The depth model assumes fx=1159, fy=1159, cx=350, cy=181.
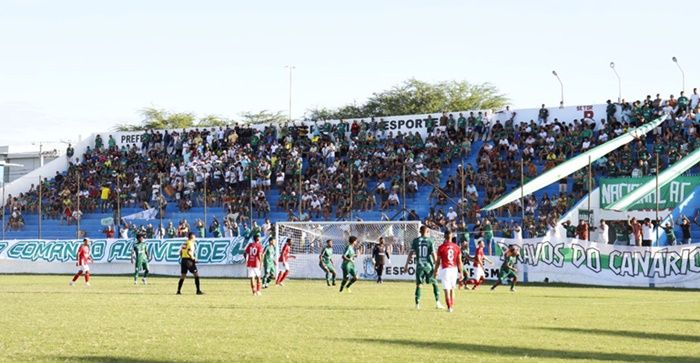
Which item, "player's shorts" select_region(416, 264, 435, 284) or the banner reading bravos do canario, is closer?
"player's shorts" select_region(416, 264, 435, 284)

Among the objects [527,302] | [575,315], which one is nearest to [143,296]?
[527,302]

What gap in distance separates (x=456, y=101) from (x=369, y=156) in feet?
141

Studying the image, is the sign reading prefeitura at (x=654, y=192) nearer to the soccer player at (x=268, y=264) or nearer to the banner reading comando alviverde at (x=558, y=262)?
the banner reading comando alviverde at (x=558, y=262)

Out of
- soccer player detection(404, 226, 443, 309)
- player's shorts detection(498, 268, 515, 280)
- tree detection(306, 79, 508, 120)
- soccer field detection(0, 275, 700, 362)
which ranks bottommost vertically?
soccer field detection(0, 275, 700, 362)

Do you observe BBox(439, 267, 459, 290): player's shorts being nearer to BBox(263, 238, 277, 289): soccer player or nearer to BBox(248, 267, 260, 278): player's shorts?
BBox(248, 267, 260, 278): player's shorts

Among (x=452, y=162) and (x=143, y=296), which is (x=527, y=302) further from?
(x=452, y=162)

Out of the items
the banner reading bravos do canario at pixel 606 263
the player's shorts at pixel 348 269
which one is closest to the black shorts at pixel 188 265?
the player's shorts at pixel 348 269

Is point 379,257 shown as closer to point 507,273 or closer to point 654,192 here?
point 507,273

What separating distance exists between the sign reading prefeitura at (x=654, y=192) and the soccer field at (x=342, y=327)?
12.2 meters

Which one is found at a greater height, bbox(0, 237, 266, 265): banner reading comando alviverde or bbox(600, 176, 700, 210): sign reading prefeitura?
bbox(600, 176, 700, 210): sign reading prefeitura

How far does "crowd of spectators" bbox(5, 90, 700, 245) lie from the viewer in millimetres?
51344

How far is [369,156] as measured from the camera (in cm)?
6041

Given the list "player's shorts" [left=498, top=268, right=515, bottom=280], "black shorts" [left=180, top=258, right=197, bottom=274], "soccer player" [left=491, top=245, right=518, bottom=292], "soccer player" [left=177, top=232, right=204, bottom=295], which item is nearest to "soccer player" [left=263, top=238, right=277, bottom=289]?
"soccer player" [left=177, top=232, right=204, bottom=295]

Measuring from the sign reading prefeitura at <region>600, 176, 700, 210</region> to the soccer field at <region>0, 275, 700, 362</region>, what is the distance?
1220 cm
